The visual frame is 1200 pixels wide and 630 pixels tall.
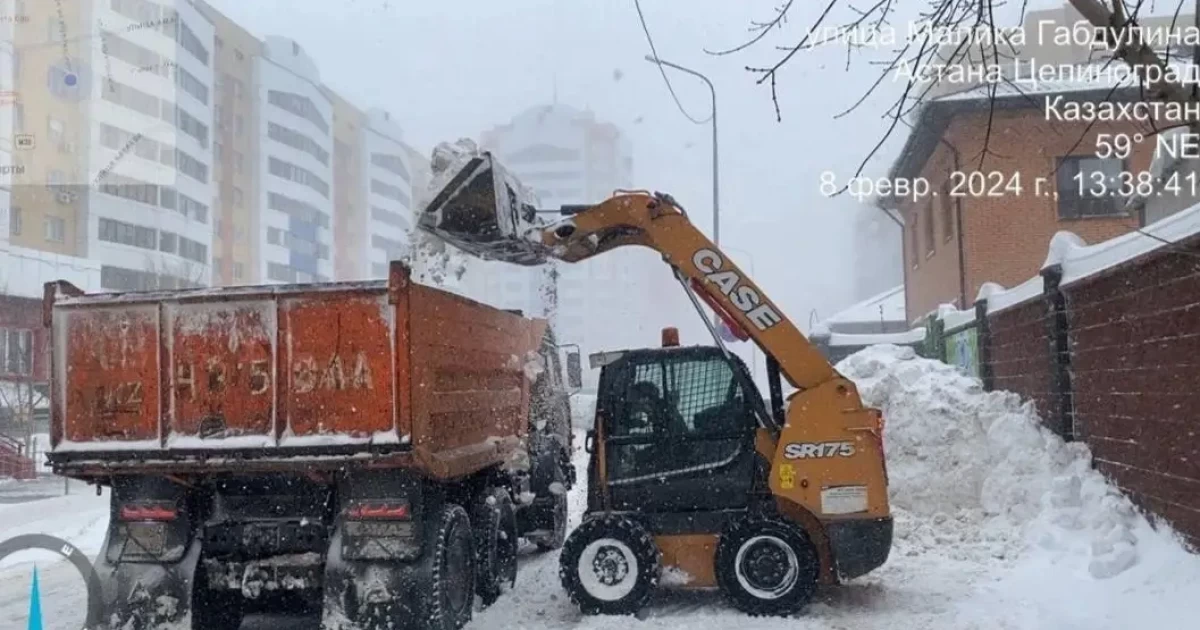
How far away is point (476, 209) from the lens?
26.2ft

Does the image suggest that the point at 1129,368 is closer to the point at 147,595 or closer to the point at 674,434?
the point at 674,434

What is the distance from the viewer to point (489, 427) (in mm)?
8695

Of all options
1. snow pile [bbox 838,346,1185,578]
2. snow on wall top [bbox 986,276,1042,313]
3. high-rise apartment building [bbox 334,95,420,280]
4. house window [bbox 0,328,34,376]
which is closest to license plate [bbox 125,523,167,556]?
snow pile [bbox 838,346,1185,578]

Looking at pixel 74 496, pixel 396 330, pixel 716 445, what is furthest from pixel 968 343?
pixel 74 496

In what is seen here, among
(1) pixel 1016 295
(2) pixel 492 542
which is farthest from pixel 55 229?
(2) pixel 492 542

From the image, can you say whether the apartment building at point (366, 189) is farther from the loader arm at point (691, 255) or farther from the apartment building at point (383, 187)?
the loader arm at point (691, 255)

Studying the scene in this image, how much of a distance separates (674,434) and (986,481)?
449cm

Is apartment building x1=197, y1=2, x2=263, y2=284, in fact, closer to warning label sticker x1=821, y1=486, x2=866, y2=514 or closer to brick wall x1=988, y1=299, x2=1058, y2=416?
brick wall x1=988, y1=299, x2=1058, y2=416

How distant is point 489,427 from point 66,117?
4954 cm

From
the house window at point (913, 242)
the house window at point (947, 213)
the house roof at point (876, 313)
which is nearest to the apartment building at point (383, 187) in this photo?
the house roof at point (876, 313)

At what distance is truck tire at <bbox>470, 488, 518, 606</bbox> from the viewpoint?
8.35 metres

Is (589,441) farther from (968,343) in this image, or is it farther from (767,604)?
(968,343)

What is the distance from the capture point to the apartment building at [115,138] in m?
49.2

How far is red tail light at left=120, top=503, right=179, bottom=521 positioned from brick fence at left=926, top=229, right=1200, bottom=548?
6.19 meters
